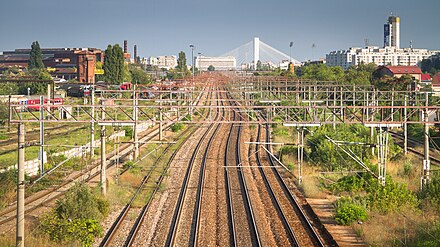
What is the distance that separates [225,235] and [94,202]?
295 centimetres

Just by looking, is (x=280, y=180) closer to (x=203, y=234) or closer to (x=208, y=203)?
(x=208, y=203)

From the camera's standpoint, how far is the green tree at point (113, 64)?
5122 cm

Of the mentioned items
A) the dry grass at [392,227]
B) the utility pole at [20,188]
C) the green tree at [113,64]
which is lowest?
the dry grass at [392,227]

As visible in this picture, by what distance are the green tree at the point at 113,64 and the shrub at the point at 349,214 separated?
141 feet

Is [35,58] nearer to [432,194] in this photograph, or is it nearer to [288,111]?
[288,111]

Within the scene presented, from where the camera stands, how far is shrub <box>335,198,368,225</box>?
11.1 m

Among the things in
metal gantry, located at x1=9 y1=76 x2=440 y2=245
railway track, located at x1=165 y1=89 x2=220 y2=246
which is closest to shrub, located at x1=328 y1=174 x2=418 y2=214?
metal gantry, located at x1=9 y1=76 x2=440 y2=245

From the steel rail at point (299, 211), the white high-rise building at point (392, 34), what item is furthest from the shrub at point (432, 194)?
the white high-rise building at point (392, 34)

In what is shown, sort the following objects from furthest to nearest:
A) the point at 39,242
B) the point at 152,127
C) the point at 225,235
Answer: the point at 152,127, the point at 225,235, the point at 39,242

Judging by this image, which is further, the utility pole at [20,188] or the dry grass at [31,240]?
the dry grass at [31,240]

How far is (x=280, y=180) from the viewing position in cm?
1622

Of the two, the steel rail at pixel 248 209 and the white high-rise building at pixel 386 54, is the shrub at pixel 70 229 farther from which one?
the white high-rise building at pixel 386 54


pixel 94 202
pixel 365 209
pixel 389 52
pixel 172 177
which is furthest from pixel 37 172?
pixel 389 52

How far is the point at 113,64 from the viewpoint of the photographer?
5153 centimetres
